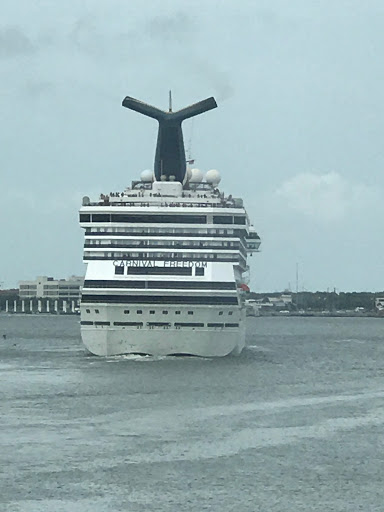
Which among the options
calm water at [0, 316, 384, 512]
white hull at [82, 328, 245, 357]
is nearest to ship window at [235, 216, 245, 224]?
white hull at [82, 328, 245, 357]

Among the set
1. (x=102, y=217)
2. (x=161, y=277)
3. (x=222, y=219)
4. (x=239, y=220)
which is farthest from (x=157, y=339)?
(x=239, y=220)

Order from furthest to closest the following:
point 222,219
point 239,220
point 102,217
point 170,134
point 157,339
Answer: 1. point 170,134
2. point 239,220
3. point 222,219
4. point 102,217
5. point 157,339

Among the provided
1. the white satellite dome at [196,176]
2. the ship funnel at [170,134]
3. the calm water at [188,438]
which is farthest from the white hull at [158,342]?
the white satellite dome at [196,176]

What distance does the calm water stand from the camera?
38.2 metres

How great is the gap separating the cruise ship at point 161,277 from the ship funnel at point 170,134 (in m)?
13.6

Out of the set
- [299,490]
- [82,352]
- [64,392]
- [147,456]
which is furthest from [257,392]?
[82,352]

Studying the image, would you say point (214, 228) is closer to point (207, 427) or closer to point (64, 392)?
point (64, 392)

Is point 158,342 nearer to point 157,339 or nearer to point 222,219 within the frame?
point 157,339

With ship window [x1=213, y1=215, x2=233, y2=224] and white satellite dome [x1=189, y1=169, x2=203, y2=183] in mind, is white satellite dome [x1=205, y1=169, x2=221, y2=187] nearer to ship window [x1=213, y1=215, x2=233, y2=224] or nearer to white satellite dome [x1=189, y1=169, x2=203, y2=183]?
white satellite dome [x1=189, y1=169, x2=203, y2=183]

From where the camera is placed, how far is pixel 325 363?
9212 cm

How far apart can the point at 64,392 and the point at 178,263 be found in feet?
48.7

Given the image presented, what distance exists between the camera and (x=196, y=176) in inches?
3821

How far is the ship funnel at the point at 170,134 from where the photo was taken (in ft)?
308

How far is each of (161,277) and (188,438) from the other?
28.1 metres
